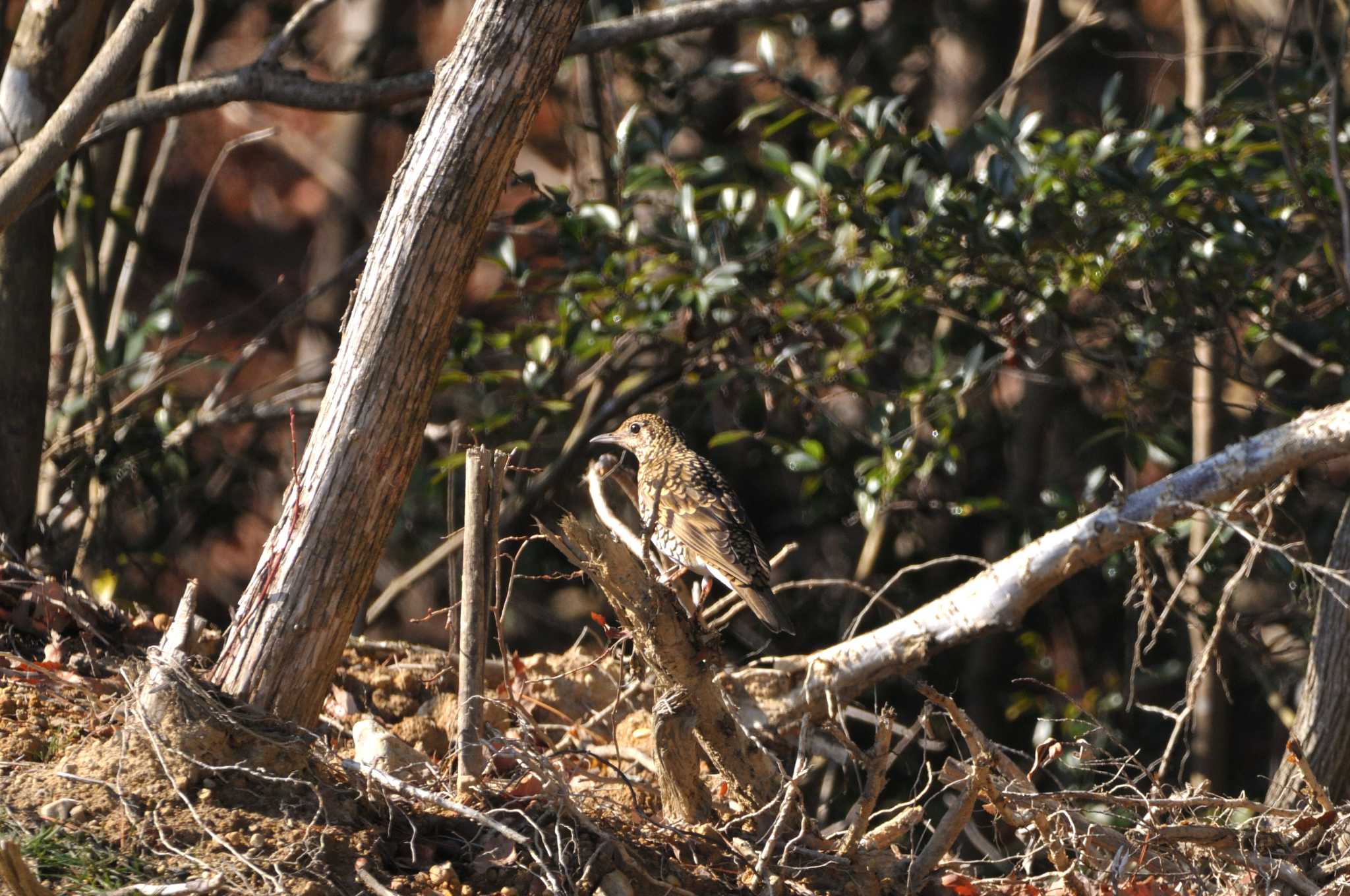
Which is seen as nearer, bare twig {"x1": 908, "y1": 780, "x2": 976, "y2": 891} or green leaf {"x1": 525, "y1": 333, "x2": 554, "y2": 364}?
bare twig {"x1": 908, "y1": 780, "x2": 976, "y2": 891}

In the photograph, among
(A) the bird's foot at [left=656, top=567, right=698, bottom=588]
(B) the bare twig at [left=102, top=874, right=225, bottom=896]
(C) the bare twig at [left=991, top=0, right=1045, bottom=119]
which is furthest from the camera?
(C) the bare twig at [left=991, top=0, right=1045, bottom=119]

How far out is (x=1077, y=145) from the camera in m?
4.91

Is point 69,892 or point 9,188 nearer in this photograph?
point 69,892

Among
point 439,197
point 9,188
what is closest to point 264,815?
point 439,197

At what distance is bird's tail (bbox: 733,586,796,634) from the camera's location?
4.31 metres

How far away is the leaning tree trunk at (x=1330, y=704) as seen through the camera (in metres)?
4.26

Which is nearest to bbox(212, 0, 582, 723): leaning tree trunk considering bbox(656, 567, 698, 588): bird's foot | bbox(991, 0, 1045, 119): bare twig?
bbox(656, 567, 698, 588): bird's foot

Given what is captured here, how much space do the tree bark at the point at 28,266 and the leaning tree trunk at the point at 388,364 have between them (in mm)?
1905

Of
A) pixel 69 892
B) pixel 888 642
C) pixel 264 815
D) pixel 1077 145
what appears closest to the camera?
pixel 69 892

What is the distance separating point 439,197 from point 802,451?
255 cm

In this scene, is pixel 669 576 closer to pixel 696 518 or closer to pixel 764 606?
pixel 764 606

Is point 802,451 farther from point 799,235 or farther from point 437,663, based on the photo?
point 437,663

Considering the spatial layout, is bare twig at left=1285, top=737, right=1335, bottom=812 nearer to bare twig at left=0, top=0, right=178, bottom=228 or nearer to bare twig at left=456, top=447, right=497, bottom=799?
bare twig at left=456, top=447, right=497, bottom=799

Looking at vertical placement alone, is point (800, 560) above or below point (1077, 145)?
below
